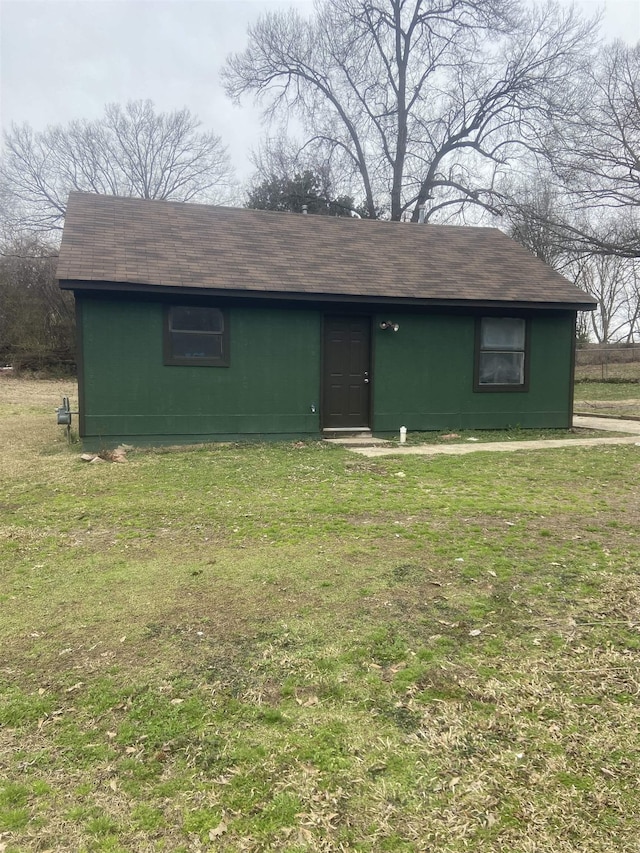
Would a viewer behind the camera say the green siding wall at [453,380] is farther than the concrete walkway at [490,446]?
Yes

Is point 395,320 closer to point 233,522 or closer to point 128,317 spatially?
point 128,317

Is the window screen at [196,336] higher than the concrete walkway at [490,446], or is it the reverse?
the window screen at [196,336]

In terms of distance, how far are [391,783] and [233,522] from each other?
311 cm

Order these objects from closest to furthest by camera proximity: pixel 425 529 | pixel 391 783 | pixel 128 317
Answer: pixel 391 783 < pixel 425 529 < pixel 128 317

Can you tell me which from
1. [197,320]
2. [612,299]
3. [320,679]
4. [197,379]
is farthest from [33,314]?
[612,299]

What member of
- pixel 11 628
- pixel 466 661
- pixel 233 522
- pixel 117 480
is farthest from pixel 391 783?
pixel 117 480

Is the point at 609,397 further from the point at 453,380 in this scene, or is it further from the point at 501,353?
the point at 453,380

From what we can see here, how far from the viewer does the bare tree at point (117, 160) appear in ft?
88.0

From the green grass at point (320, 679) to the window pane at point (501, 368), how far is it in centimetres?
583

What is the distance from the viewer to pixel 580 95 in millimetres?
21094

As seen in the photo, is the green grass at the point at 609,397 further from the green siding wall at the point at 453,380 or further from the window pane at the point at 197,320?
the window pane at the point at 197,320

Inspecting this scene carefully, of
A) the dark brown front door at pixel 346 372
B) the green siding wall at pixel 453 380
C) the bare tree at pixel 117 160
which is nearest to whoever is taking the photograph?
the dark brown front door at pixel 346 372

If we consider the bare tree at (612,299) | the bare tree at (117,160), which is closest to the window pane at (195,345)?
the bare tree at (117,160)

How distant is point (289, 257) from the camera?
10430mm
